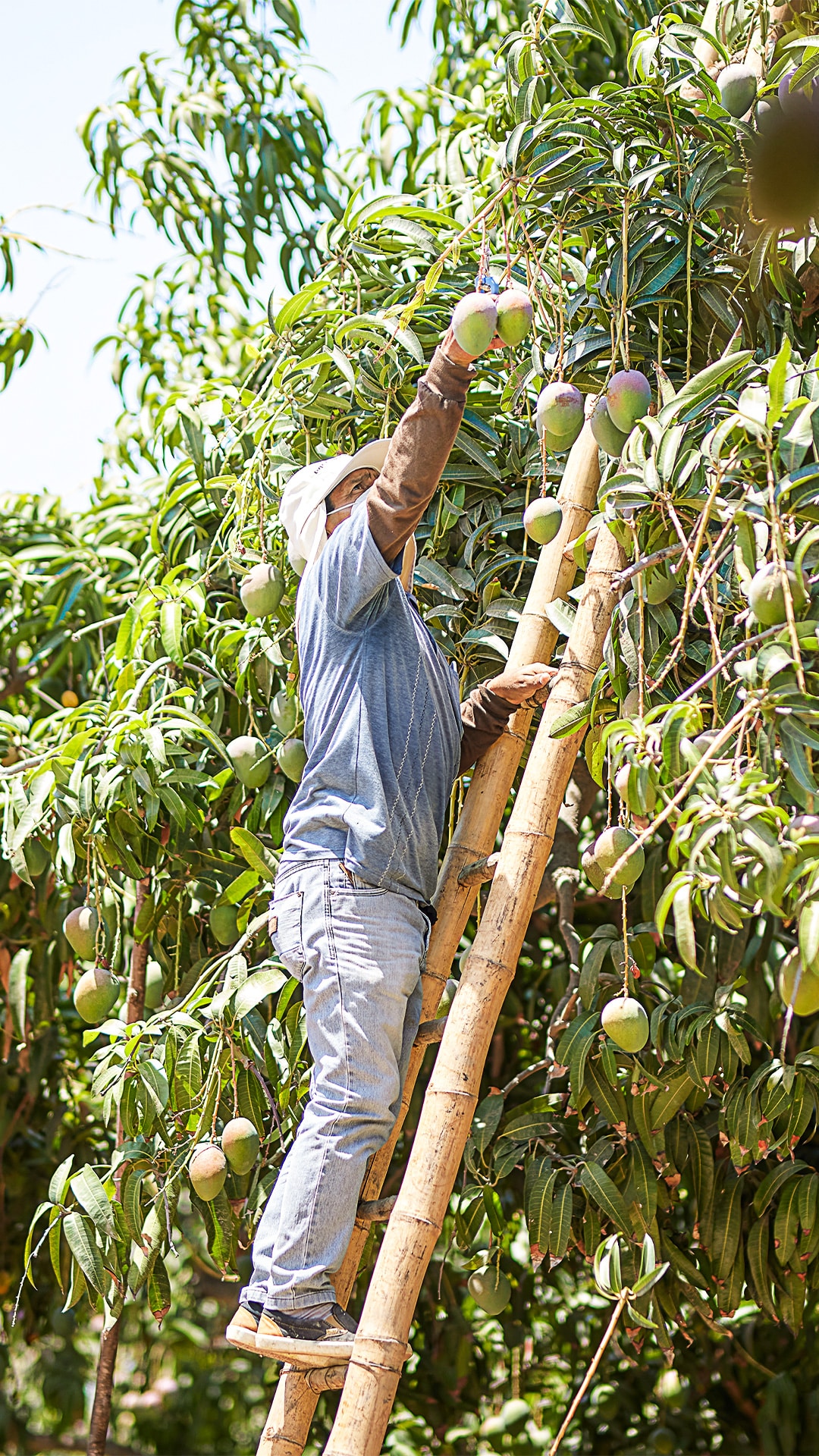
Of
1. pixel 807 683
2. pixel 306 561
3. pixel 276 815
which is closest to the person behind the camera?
pixel 807 683

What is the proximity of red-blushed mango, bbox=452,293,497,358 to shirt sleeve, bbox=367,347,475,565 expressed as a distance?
1.8 inches

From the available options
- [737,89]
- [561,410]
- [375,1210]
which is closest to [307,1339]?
[375,1210]

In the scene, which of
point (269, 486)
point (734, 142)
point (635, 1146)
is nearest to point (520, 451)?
point (269, 486)

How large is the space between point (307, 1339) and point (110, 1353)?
112 centimetres

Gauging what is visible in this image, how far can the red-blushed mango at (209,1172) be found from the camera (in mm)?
1894

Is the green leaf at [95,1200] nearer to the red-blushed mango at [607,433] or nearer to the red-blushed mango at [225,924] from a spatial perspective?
the red-blushed mango at [225,924]

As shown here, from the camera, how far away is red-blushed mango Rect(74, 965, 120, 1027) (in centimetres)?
218

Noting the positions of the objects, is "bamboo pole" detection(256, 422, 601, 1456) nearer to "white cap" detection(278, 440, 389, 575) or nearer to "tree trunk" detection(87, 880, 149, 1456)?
"white cap" detection(278, 440, 389, 575)

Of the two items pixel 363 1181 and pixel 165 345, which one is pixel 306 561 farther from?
pixel 165 345

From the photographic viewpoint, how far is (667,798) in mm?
1351

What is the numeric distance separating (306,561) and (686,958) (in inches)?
36.6

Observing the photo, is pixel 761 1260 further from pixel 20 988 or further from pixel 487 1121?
pixel 20 988

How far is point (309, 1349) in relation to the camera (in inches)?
60.1

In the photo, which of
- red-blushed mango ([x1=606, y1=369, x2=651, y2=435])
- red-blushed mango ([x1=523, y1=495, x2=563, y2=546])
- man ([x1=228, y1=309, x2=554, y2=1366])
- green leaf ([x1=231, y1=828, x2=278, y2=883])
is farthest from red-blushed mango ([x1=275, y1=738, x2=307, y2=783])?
red-blushed mango ([x1=606, y1=369, x2=651, y2=435])
